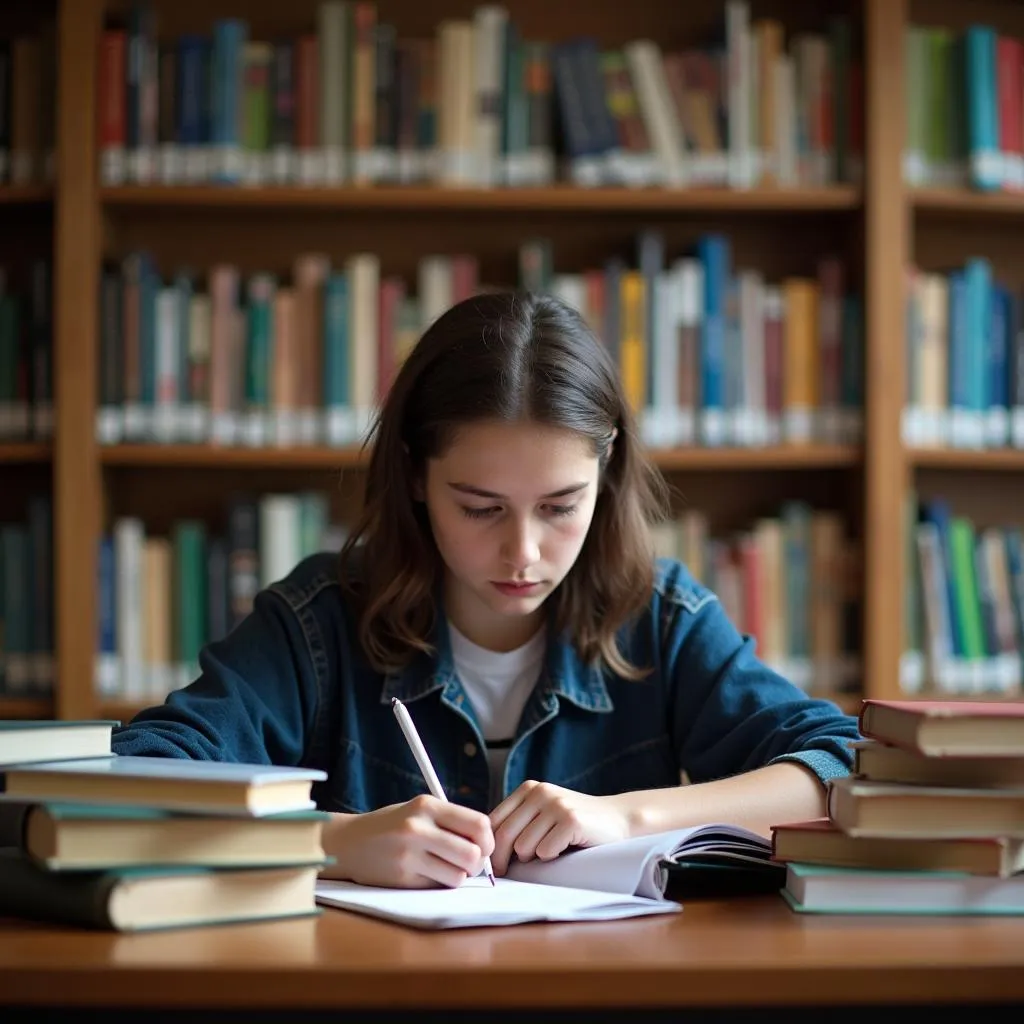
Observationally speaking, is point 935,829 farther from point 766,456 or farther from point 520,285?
point 520,285

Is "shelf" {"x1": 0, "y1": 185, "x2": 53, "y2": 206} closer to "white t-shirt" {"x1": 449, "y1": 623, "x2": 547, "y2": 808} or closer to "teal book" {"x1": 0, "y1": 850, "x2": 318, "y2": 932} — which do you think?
"white t-shirt" {"x1": 449, "y1": 623, "x2": 547, "y2": 808}

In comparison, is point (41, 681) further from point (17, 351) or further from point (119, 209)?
point (119, 209)

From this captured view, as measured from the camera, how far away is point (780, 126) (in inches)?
107

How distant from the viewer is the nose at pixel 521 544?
4.74 ft

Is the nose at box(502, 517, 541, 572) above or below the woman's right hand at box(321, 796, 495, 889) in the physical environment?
above

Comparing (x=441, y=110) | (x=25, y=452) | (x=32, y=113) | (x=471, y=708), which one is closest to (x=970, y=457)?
(x=441, y=110)

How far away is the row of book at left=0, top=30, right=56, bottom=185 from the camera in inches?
106

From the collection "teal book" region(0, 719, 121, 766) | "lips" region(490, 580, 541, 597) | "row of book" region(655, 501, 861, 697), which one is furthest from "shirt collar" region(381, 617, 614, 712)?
"row of book" region(655, 501, 861, 697)

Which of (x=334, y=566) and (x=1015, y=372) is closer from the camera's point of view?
(x=334, y=566)

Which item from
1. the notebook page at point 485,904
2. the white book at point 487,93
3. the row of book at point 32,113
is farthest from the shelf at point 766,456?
the notebook page at point 485,904

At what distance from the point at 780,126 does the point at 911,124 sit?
27 cm

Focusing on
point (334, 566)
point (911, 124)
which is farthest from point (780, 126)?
point (334, 566)

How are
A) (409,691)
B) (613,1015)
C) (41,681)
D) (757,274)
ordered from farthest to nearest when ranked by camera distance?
(757,274)
(41,681)
(409,691)
(613,1015)

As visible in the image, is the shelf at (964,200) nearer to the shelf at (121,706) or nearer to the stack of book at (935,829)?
the shelf at (121,706)
